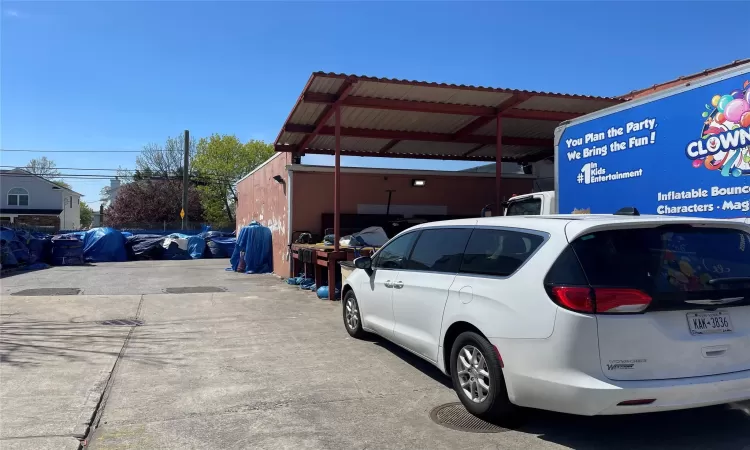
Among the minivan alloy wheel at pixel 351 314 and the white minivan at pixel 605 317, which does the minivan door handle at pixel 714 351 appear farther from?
the minivan alloy wheel at pixel 351 314

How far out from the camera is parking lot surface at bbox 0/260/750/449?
4.05 m

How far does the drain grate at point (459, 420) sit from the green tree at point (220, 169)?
46336mm

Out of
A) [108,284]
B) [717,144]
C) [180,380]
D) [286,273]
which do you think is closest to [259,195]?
[286,273]

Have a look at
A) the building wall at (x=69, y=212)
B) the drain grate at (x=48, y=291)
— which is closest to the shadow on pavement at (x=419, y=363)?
the drain grate at (x=48, y=291)

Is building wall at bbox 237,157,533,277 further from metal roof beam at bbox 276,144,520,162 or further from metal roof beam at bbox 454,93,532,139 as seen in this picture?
metal roof beam at bbox 454,93,532,139

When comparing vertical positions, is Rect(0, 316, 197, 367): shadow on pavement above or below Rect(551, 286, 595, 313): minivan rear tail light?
below

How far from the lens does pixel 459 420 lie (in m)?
4.43

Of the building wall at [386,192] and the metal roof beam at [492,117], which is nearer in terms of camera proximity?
the metal roof beam at [492,117]

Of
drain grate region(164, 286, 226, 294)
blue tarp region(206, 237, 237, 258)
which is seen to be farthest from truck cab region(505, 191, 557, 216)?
blue tarp region(206, 237, 237, 258)

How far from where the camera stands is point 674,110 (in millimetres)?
5820

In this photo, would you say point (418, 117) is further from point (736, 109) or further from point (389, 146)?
point (736, 109)

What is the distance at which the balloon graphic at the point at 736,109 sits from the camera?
4.96 meters

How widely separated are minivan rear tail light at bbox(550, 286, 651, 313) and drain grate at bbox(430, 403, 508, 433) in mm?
1299

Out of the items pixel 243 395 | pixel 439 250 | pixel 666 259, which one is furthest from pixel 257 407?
pixel 666 259
